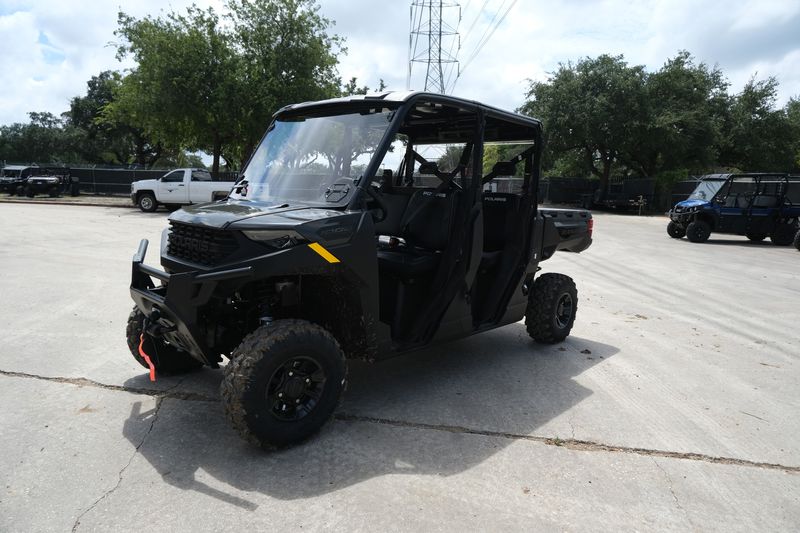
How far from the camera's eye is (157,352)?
164 inches

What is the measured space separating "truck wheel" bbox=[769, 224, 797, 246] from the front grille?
1865 centimetres

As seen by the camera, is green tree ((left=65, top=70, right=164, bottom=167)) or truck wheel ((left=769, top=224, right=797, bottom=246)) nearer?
truck wheel ((left=769, top=224, right=797, bottom=246))

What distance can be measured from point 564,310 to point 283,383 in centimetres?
354

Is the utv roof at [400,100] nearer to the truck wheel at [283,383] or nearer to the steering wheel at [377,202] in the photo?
the steering wheel at [377,202]

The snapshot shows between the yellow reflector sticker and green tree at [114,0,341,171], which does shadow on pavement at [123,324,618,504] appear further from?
green tree at [114,0,341,171]

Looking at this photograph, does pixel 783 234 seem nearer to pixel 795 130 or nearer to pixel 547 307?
pixel 547 307

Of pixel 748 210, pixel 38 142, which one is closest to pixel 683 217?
pixel 748 210

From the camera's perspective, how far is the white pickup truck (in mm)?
21719

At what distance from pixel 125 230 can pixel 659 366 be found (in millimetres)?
14130

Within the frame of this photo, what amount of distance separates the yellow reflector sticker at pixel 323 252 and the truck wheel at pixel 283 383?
1.38ft

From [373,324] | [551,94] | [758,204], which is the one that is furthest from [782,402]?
[551,94]

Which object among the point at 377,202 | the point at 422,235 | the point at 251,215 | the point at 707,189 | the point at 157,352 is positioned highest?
the point at 707,189

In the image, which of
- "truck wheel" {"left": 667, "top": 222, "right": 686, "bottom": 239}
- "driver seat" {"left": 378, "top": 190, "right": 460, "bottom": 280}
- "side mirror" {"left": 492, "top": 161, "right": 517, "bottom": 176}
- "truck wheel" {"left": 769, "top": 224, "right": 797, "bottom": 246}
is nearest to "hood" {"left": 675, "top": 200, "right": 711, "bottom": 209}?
"truck wheel" {"left": 667, "top": 222, "right": 686, "bottom": 239}

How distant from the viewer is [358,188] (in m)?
3.58
